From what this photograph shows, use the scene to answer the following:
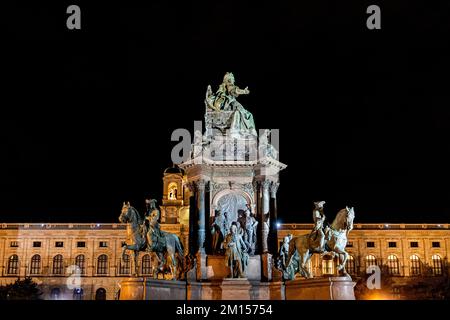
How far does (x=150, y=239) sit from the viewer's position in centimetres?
2439

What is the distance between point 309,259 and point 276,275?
161 cm

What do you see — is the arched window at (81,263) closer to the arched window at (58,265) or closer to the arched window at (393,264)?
the arched window at (58,265)

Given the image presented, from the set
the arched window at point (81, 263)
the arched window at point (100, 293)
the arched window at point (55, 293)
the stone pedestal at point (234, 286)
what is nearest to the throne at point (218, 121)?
the stone pedestal at point (234, 286)

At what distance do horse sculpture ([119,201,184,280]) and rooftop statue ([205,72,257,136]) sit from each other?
558 cm

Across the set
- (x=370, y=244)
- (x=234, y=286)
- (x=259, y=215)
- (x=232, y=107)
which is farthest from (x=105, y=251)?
(x=234, y=286)

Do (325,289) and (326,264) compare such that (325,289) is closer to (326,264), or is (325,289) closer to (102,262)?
(326,264)

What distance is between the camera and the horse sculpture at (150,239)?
79.6 ft

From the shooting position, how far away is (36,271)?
90.4m

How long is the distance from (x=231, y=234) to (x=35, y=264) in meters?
74.6

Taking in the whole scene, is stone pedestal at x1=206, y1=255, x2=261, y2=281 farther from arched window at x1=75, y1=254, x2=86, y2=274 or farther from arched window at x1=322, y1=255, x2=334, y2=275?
arched window at x1=75, y1=254, x2=86, y2=274

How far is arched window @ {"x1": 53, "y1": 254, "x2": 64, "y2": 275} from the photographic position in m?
90.6

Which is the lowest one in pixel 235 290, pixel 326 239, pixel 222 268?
pixel 235 290

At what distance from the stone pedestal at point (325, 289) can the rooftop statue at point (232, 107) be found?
24.9ft
